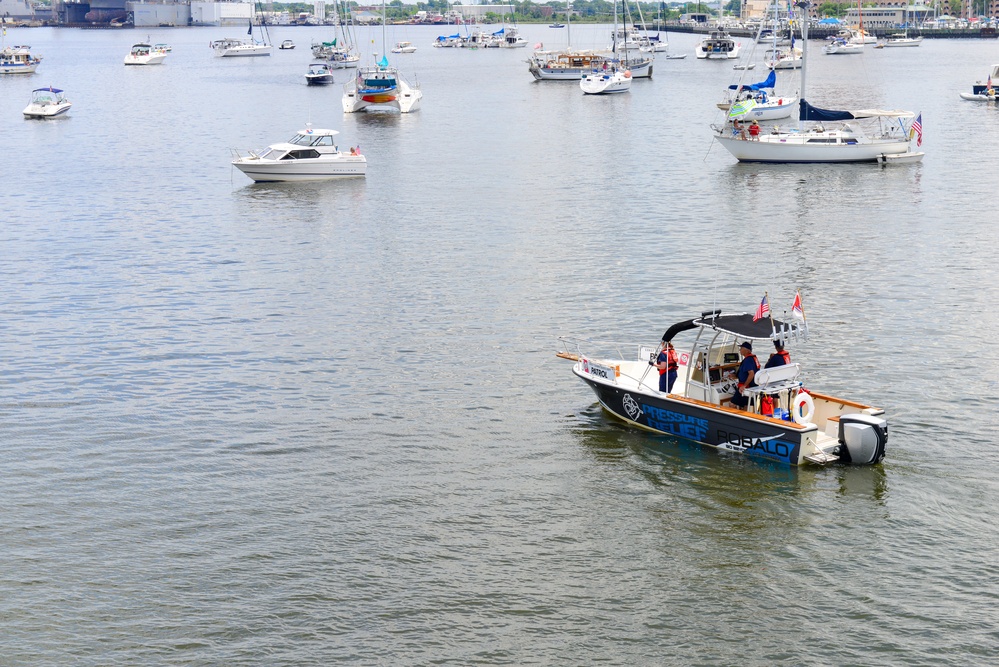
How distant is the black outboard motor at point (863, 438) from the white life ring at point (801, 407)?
0.82 meters

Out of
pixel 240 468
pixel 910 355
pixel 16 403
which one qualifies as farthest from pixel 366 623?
pixel 910 355

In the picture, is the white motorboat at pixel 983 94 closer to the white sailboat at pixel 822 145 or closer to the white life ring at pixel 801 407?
the white sailboat at pixel 822 145

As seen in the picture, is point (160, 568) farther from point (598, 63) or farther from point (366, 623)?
point (598, 63)

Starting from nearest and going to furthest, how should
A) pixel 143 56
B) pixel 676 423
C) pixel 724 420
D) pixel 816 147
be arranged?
pixel 724 420
pixel 676 423
pixel 816 147
pixel 143 56

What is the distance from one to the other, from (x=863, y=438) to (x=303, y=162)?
51.0m

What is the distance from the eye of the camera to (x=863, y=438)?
26.7m

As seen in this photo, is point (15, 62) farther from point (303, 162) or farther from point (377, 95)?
point (303, 162)

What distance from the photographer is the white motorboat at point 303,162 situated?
71500 millimetres

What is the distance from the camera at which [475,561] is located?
924 inches

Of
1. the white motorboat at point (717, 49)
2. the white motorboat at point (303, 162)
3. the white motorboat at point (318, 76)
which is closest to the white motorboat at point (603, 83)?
the white motorboat at point (318, 76)

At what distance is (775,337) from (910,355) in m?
10.2

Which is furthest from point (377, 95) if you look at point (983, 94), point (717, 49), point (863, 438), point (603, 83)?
point (717, 49)

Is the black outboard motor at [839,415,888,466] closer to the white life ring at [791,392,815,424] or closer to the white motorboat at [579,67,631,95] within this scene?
the white life ring at [791,392,815,424]

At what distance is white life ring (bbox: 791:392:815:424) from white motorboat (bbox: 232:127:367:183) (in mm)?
49241
